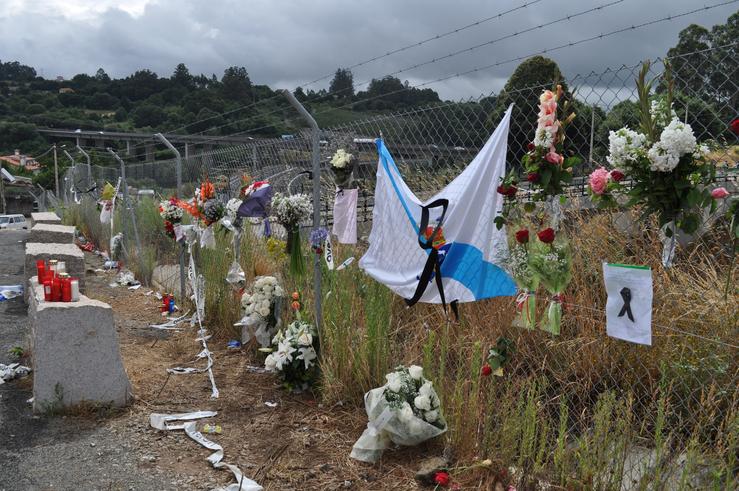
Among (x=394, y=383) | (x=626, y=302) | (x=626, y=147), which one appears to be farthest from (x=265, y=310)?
(x=626, y=147)

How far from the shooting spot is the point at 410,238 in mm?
4090

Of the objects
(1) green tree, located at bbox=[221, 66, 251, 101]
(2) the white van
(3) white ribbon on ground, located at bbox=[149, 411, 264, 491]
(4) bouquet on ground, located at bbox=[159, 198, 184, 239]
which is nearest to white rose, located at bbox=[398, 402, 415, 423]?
(3) white ribbon on ground, located at bbox=[149, 411, 264, 491]

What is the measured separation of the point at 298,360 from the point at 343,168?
4.83ft

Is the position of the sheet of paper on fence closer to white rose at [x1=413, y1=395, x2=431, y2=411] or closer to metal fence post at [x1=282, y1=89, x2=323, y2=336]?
white rose at [x1=413, y1=395, x2=431, y2=411]

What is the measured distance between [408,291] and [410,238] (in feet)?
1.14

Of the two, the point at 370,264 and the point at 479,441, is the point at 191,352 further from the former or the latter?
the point at 479,441

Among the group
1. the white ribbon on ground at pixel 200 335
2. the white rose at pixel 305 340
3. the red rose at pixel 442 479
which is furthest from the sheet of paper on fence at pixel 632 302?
the white ribbon on ground at pixel 200 335

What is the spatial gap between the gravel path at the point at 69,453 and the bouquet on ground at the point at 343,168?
7.24 feet

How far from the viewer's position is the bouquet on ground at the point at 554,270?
10.3ft

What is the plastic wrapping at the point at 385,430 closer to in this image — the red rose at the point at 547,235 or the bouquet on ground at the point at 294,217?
the red rose at the point at 547,235

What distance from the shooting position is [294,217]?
514 centimetres

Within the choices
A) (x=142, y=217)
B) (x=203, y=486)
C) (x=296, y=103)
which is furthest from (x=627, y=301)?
(x=142, y=217)

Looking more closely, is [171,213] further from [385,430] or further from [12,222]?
[12,222]

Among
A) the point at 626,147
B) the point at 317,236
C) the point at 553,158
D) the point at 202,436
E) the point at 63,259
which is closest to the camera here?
the point at 626,147
